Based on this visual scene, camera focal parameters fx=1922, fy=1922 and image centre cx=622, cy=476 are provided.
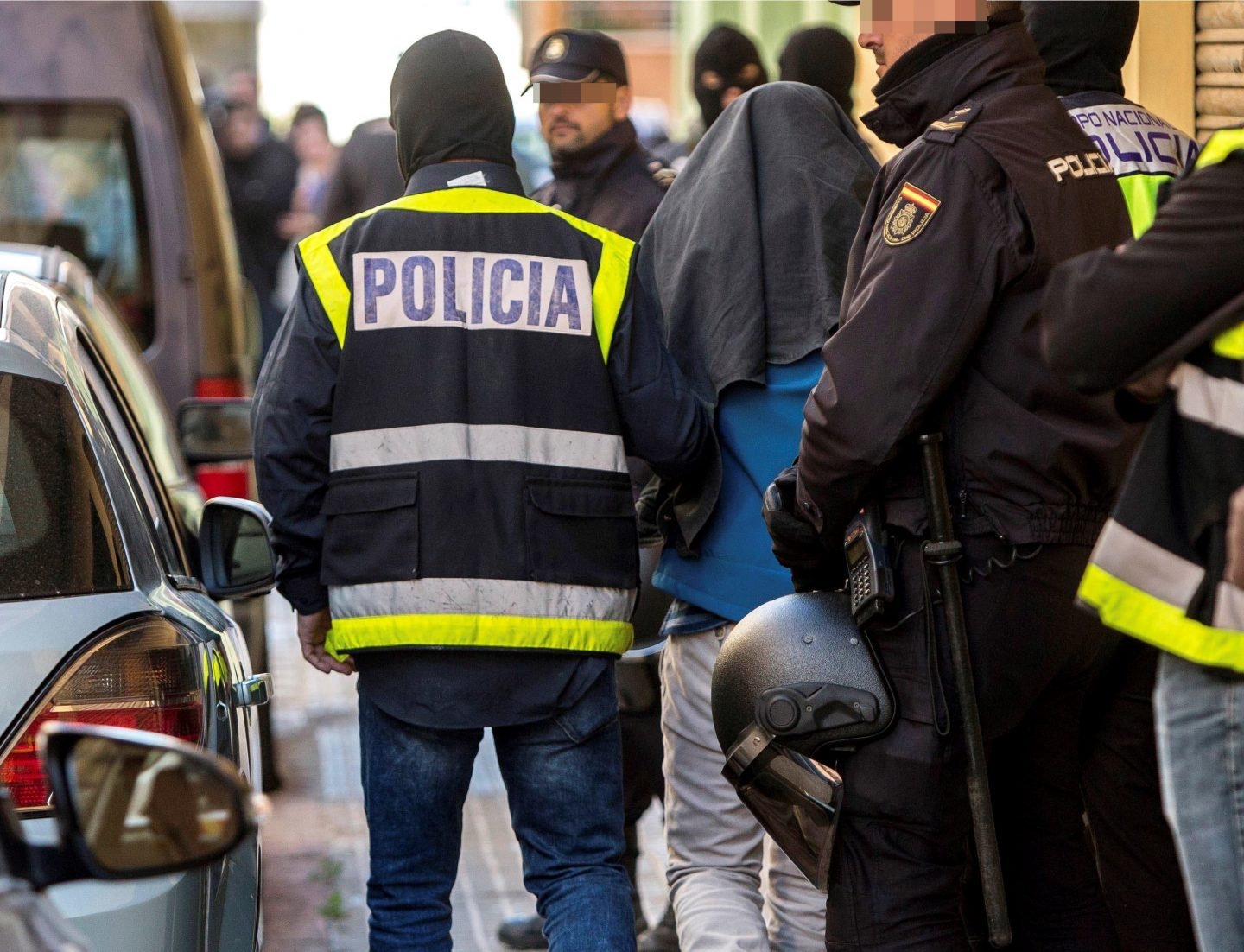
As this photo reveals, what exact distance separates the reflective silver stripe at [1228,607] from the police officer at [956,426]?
1.92ft

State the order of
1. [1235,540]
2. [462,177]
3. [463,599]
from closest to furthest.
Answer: [1235,540] → [463,599] → [462,177]

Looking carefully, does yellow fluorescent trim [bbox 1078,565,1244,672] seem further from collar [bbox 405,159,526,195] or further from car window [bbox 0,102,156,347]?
car window [bbox 0,102,156,347]

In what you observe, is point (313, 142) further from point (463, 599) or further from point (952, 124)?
point (952, 124)

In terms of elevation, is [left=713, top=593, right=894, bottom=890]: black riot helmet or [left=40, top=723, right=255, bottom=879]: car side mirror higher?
[left=40, top=723, right=255, bottom=879]: car side mirror

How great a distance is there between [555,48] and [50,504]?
2.43 meters

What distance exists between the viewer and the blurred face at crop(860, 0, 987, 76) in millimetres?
2969

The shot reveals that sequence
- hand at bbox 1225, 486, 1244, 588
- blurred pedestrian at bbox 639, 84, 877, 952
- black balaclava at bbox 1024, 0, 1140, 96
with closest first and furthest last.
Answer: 1. hand at bbox 1225, 486, 1244, 588
2. blurred pedestrian at bbox 639, 84, 877, 952
3. black balaclava at bbox 1024, 0, 1140, 96

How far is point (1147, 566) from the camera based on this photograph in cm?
237

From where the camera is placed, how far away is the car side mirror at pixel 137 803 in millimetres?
1791

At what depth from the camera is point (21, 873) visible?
1797 mm

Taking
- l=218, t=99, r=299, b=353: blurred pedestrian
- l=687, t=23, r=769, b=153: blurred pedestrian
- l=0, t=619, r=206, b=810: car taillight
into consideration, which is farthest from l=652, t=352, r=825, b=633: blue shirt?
l=218, t=99, r=299, b=353: blurred pedestrian

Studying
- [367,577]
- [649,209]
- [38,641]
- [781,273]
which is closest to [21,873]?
[38,641]

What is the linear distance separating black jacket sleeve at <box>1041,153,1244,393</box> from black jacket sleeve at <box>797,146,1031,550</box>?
365 mm

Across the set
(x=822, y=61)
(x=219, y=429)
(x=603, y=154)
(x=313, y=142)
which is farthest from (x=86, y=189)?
(x=313, y=142)
